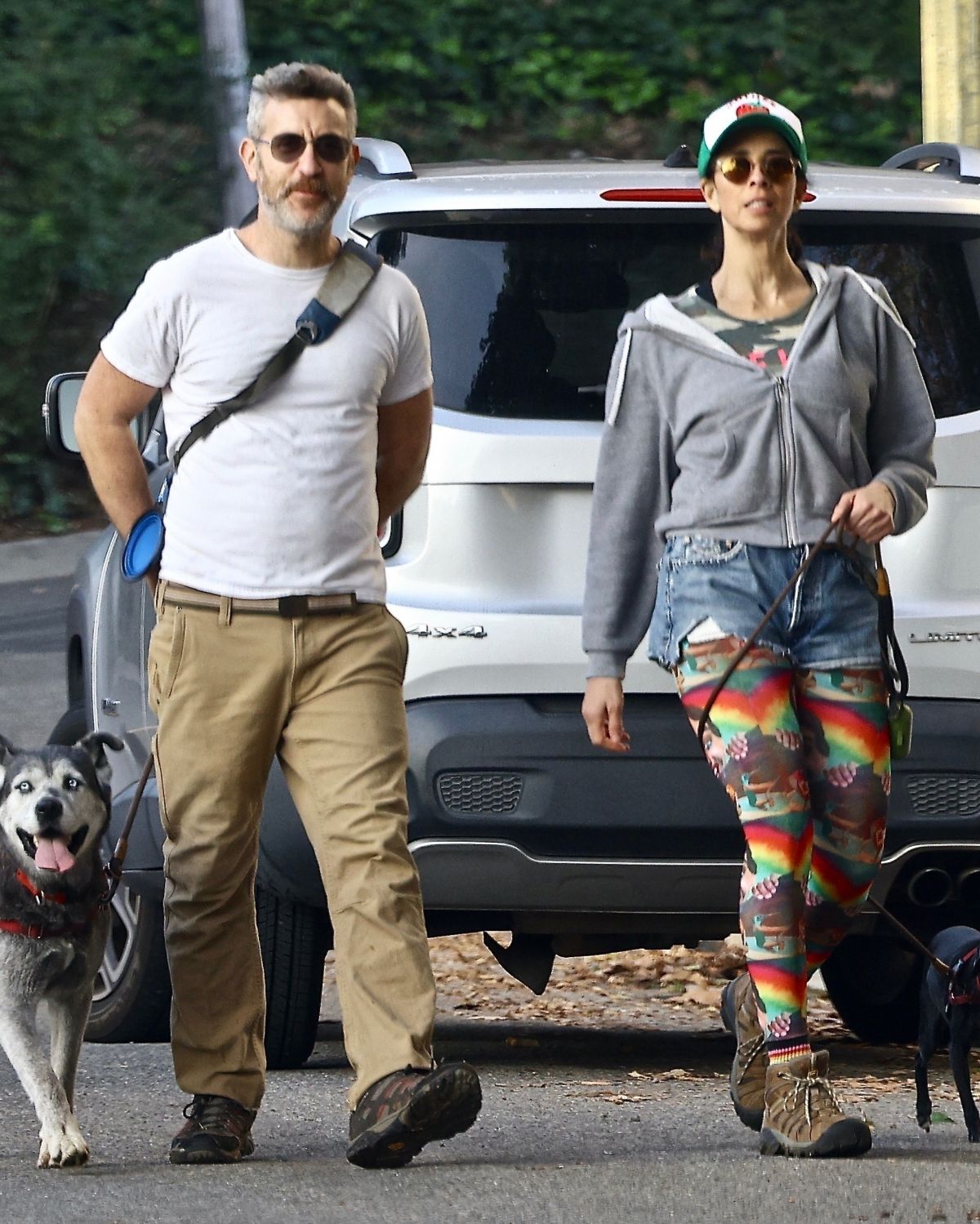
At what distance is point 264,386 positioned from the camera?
14.3 ft

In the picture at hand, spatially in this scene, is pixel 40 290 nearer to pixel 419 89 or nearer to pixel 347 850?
pixel 419 89

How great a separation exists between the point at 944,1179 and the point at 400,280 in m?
1.96

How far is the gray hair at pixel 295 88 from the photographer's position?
447 cm

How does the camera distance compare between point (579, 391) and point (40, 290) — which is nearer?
point (579, 391)

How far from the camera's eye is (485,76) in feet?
63.9

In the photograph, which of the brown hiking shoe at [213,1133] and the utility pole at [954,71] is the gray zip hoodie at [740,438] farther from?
the utility pole at [954,71]

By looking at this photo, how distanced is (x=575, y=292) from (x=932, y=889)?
1563 millimetres

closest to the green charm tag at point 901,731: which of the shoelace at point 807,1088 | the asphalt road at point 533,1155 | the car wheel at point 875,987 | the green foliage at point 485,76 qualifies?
the shoelace at point 807,1088

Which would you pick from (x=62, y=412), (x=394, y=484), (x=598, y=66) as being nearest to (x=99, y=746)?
(x=394, y=484)

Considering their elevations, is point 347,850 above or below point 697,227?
below

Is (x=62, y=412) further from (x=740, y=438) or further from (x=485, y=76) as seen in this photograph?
(x=485, y=76)

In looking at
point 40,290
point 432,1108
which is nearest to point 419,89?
point 40,290

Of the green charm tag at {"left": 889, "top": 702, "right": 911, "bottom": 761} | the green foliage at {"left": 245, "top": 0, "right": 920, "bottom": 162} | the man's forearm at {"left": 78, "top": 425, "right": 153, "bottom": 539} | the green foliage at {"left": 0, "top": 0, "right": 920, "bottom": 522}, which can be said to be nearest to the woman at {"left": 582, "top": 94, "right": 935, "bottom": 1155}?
the green charm tag at {"left": 889, "top": 702, "right": 911, "bottom": 761}

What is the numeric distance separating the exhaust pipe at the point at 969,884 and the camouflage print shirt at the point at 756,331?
143 cm
